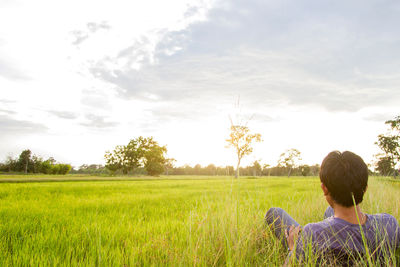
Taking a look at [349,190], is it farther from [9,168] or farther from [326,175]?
[9,168]

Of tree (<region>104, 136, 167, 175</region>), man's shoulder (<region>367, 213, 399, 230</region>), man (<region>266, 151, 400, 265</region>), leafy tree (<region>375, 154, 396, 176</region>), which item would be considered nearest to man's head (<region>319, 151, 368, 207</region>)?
man (<region>266, 151, 400, 265</region>)

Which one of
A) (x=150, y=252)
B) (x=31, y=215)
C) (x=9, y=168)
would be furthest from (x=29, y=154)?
(x=150, y=252)

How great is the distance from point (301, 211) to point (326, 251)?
251cm

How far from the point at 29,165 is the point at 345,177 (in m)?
70.0

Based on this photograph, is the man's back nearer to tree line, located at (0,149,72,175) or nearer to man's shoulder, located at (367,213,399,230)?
man's shoulder, located at (367,213,399,230)

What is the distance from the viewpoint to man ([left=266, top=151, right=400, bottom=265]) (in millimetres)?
2117

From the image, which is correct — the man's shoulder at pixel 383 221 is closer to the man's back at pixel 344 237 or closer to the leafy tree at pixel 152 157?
the man's back at pixel 344 237

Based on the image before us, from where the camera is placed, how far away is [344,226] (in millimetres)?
2180

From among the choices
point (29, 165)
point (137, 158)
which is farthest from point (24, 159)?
point (137, 158)

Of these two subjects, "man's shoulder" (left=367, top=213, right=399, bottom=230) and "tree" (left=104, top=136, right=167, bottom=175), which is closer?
"man's shoulder" (left=367, top=213, right=399, bottom=230)

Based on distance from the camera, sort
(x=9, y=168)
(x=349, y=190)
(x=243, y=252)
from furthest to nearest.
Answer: (x=9, y=168) < (x=243, y=252) < (x=349, y=190)

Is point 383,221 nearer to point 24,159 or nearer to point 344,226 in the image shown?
point 344,226

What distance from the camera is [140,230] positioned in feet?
12.4

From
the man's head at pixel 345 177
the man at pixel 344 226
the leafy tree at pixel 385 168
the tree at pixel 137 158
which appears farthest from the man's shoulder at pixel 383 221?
the tree at pixel 137 158
